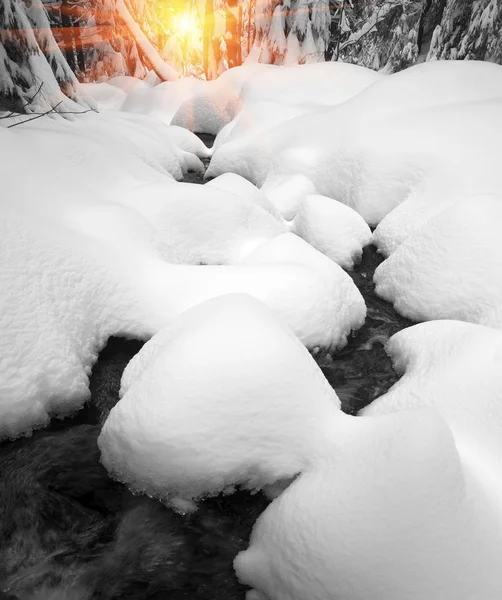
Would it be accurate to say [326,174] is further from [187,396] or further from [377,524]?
[377,524]

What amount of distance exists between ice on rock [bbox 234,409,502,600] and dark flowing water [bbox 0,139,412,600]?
280 millimetres

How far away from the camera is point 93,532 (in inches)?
93.5

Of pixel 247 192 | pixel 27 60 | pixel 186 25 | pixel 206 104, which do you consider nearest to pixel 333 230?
pixel 247 192

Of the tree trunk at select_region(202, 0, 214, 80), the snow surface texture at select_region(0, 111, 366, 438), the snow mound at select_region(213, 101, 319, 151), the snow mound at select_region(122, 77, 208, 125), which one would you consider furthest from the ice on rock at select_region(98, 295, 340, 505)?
the tree trunk at select_region(202, 0, 214, 80)

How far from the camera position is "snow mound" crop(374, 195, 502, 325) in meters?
4.14

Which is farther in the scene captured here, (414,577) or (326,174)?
(326,174)

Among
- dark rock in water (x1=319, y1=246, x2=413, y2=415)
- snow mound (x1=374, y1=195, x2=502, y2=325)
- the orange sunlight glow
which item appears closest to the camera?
dark rock in water (x1=319, y1=246, x2=413, y2=415)

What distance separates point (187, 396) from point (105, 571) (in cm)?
98

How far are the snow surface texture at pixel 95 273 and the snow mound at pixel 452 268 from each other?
66cm

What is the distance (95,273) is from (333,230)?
10.1 ft

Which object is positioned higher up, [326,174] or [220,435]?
[326,174]

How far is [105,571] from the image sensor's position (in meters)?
2.20

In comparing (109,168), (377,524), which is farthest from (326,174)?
(377,524)

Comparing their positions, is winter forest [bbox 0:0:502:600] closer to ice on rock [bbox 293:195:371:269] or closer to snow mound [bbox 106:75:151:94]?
ice on rock [bbox 293:195:371:269]
